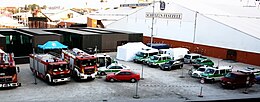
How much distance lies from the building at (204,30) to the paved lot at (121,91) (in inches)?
419

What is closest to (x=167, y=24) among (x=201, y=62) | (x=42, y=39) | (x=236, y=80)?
(x=201, y=62)

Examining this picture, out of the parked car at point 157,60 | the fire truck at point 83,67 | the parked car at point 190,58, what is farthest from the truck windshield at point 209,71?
the fire truck at point 83,67

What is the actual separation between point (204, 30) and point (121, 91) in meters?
20.9

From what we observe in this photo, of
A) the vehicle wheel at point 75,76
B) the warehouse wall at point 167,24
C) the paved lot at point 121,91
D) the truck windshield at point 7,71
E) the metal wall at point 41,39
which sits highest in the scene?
the warehouse wall at point 167,24

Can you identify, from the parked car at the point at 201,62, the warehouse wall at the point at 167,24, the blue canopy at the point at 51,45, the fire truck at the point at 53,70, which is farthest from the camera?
the warehouse wall at the point at 167,24

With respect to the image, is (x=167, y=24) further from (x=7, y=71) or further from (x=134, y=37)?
(x=7, y=71)

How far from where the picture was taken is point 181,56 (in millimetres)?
31078

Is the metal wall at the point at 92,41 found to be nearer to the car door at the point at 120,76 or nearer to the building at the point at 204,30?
the building at the point at 204,30

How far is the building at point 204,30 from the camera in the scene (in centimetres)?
3144

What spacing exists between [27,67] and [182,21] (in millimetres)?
22255

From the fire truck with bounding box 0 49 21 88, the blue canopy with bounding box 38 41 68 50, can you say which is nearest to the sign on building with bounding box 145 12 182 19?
the blue canopy with bounding box 38 41 68 50

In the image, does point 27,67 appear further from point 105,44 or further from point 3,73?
point 105,44

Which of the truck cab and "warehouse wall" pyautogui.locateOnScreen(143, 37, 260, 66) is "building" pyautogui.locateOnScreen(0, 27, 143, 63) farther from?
the truck cab

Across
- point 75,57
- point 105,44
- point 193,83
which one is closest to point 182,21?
point 105,44
